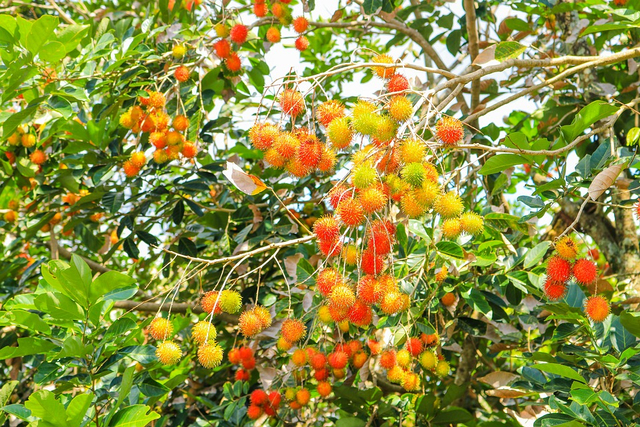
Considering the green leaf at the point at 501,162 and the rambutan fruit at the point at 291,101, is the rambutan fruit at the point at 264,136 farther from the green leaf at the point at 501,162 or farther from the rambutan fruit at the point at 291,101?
the green leaf at the point at 501,162

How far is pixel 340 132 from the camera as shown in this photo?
140 centimetres

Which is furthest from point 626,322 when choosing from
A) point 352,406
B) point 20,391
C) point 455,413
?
point 20,391

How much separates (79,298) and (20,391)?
174cm

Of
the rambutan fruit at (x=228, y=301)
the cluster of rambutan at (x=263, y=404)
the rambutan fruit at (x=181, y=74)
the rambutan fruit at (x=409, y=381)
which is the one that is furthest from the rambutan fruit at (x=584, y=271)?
the rambutan fruit at (x=181, y=74)

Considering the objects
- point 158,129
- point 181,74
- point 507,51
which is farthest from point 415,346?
point 181,74

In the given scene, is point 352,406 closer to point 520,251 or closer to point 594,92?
point 520,251

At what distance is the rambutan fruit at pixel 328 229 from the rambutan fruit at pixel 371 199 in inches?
4.5

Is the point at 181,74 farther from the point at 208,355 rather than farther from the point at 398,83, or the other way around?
the point at 208,355

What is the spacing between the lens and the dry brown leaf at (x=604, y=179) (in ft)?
4.66

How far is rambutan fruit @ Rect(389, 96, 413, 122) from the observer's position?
133 centimetres

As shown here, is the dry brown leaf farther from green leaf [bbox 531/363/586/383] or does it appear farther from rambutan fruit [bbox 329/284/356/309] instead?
rambutan fruit [bbox 329/284/356/309]

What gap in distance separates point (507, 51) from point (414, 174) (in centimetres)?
50

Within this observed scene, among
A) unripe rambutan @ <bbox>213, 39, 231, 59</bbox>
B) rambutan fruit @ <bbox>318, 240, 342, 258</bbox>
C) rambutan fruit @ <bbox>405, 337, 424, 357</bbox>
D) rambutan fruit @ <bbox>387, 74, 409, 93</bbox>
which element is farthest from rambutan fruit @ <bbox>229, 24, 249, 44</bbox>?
rambutan fruit @ <bbox>405, 337, 424, 357</bbox>

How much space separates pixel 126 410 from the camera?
4.54 ft
